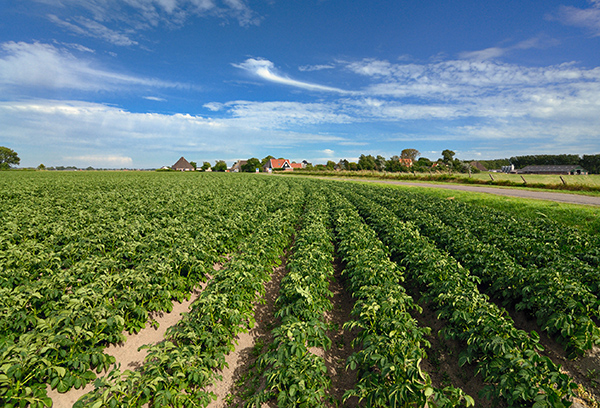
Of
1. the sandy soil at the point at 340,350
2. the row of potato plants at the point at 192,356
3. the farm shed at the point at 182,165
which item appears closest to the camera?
the row of potato plants at the point at 192,356

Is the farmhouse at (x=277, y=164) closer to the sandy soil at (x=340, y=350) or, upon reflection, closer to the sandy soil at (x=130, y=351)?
the sandy soil at (x=340, y=350)

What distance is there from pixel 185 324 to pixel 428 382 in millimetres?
4732

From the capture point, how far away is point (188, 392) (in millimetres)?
4598

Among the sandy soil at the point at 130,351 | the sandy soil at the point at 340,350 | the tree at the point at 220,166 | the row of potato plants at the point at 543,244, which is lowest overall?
the sandy soil at the point at 340,350

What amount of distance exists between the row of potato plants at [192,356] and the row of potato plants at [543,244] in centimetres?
779

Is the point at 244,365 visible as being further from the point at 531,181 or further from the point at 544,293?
the point at 531,181

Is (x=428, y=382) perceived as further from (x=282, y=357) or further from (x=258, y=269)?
(x=258, y=269)

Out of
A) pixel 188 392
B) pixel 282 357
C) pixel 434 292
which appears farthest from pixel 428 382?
pixel 188 392

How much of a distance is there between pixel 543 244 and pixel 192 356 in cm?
1147

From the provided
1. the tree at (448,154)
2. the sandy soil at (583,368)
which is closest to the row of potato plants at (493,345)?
the sandy soil at (583,368)

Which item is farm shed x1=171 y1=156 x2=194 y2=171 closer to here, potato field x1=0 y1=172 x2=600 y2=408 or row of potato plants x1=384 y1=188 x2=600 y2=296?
potato field x1=0 y1=172 x2=600 y2=408

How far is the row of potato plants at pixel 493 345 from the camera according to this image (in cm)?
359

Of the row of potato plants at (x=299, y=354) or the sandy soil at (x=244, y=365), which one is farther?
the sandy soil at (x=244, y=365)

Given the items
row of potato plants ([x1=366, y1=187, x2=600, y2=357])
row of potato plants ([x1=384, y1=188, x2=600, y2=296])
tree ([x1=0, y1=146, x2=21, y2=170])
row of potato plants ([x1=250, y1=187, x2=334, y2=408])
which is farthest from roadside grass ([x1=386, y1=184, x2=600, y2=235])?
tree ([x1=0, y1=146, x2=21, y2=170])
